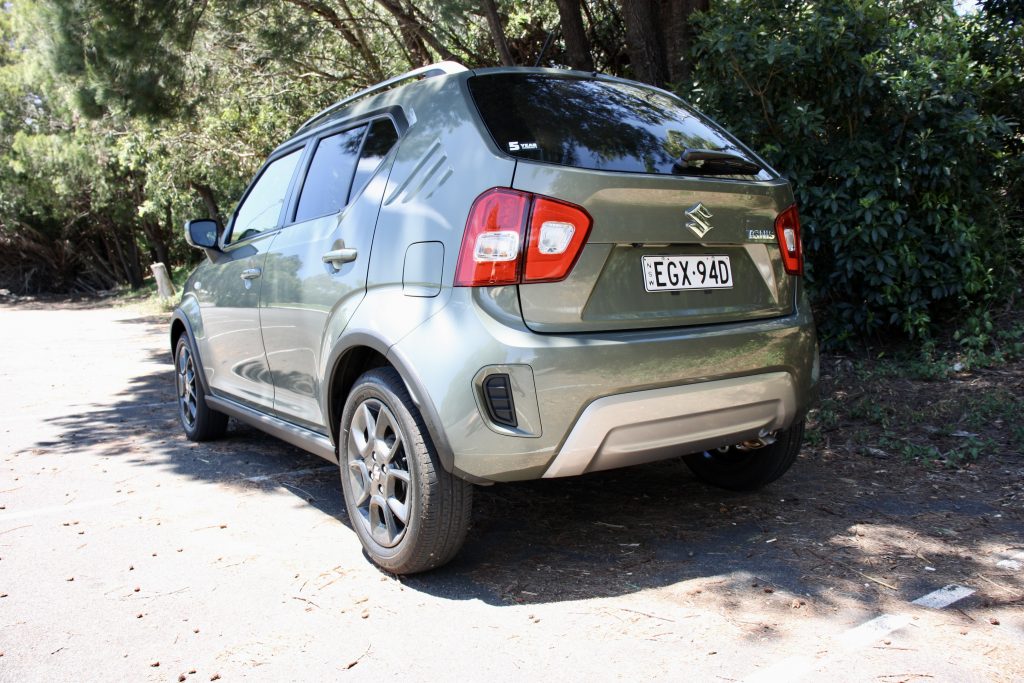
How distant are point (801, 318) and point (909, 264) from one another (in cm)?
323

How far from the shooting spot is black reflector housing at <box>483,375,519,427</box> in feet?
9.53

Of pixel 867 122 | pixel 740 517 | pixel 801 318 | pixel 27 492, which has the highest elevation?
pixel 867 122

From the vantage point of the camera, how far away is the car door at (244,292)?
4.51 m

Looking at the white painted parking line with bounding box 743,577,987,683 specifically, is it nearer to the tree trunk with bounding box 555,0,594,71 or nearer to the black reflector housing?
the black reflector housing

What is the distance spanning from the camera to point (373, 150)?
12.3 ft

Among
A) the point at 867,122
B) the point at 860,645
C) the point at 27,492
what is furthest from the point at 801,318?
the point at 27,492

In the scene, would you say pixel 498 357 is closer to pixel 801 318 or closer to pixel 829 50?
pixel 801 318

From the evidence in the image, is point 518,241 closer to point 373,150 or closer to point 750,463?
point 373,150

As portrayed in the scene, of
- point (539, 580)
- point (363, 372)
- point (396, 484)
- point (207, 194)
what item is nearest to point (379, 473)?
point (396, 484)

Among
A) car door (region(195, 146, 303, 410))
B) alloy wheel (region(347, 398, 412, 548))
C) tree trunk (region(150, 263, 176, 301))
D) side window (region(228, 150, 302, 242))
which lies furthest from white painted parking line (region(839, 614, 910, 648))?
tree trunk (region(150, 263, 176, 301))

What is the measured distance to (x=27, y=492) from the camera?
485 cm

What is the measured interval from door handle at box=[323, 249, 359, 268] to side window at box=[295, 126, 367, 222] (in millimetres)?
243

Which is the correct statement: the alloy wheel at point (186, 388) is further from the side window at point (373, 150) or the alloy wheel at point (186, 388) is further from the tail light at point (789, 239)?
the tail light at point (789, 239)

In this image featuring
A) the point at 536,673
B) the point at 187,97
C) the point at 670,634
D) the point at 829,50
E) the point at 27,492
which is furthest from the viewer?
the point at 187,97
